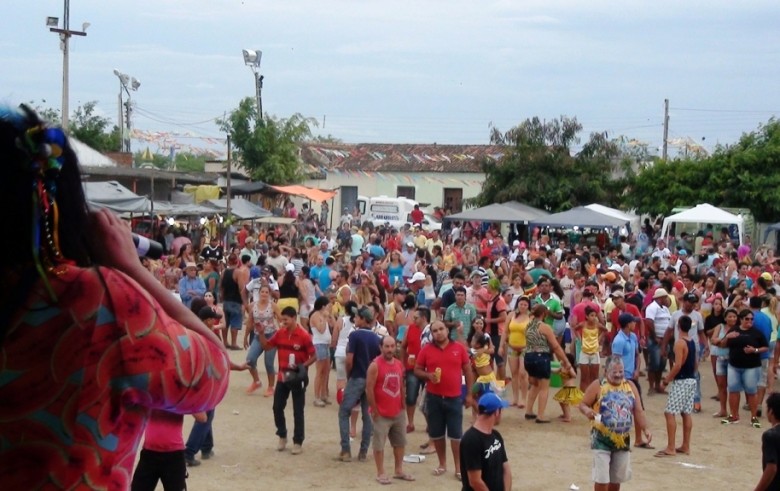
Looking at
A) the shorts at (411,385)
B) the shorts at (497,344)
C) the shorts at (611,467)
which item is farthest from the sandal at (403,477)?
the shorts at (497,344)

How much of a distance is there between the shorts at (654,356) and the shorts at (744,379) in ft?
5.72

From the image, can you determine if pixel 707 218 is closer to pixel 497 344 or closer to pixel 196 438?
pixel 497 344

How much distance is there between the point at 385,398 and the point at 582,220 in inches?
832

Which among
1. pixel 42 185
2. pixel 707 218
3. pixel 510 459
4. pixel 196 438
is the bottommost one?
pixel 510 459

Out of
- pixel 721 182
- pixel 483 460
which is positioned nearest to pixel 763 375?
pixel 483 460

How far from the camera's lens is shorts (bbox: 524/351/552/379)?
1358 cm

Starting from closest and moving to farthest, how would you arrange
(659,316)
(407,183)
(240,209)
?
(659,316) → (240,209) → (407,183)

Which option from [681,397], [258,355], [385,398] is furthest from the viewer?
[258,355]

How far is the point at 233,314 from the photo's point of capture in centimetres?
1830

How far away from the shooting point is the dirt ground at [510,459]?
10.9 meters

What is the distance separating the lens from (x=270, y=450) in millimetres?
11961

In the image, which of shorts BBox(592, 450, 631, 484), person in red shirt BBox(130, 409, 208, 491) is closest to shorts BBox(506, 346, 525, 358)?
shorts BBox(592, 450, 631, 484)

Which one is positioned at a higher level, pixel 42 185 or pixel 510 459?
pixel 42 185

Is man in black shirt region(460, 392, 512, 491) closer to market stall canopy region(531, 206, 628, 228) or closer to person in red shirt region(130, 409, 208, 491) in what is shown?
person in red shirt region(130, 409, 208, 491)
